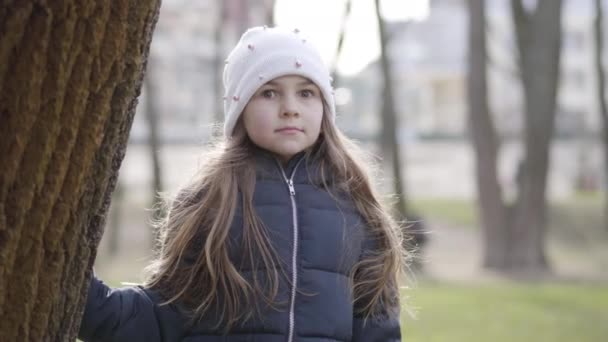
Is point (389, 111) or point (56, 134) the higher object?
point (389, 111)

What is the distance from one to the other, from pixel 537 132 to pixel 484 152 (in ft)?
3.37

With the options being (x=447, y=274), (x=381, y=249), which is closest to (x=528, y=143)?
(x=447, y=274)

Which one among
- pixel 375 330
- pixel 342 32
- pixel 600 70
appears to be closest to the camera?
pixel 375 330

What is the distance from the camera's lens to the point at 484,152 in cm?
2000

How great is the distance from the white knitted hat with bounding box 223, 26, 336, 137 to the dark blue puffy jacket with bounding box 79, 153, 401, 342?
0.63 ft

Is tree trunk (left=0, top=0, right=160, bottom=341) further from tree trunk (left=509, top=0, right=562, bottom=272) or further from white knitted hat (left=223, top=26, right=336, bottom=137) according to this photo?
tree trunk (left=509, top=0, right=562, bottom=272)

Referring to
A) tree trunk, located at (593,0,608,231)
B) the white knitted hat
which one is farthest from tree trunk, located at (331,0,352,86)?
the white knitted hat

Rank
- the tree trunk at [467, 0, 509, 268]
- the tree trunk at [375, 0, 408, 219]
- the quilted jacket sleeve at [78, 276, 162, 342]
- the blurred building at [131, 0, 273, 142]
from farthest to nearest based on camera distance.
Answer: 1. the blurred building at [131, 0, 273, 142]
2. the tree trunk at [375, 0, 408, 219]
3. the tree trunk at [467, 0, 509, 268]
4. the quilted jacket sleeve at [78, 276, 162, 342]

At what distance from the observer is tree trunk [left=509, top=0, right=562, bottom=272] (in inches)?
761

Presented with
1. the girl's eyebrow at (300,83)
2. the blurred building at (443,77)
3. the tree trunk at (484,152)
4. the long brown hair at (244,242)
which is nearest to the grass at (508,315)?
the tree trunk at (484,152)

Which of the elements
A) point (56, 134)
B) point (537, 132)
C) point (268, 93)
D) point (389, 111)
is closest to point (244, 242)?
point (268, 93)

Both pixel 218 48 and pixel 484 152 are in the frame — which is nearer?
pixel 484 152

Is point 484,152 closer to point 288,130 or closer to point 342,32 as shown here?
point 342,32

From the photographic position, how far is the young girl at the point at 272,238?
2.74 meters
